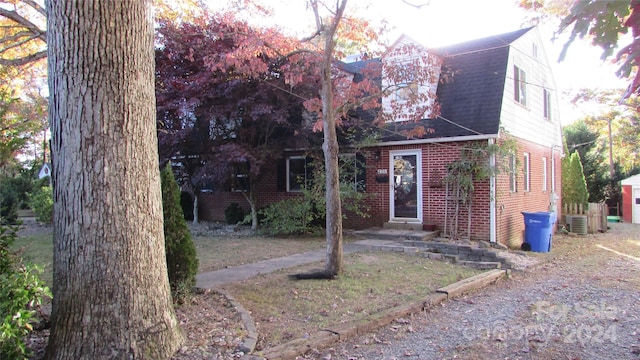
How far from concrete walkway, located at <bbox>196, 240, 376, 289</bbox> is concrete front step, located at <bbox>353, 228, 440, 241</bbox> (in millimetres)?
1510

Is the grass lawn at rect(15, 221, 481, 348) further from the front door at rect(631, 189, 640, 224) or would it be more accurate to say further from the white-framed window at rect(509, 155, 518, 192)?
the front door at rect(631, 189, 640, 224)

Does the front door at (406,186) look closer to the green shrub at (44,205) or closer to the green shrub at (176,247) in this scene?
the green shrub at (176,247)

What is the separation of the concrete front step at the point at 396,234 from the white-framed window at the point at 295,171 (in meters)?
3.37

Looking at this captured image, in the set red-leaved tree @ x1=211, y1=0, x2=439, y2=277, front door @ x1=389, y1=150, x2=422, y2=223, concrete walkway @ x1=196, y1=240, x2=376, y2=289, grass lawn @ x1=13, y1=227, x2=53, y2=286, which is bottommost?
concrete walkway @ x1=196, y1=240, x2=376, y2=289

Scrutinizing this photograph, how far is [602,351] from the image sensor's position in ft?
14.4

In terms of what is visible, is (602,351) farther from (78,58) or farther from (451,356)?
(78,58)

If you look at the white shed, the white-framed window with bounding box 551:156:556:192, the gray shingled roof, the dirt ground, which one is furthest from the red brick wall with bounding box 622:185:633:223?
the dirt ground

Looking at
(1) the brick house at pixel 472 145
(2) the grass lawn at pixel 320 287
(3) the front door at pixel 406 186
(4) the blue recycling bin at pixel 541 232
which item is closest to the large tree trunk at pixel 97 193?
(2) the grass lawn at pixel 320 287

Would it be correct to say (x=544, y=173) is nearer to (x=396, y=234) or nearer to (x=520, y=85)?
(x=520, y=85)

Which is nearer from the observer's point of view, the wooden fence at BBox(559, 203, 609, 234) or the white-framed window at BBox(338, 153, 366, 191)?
the white-framed window at BBox(338, 153, 366, 191)

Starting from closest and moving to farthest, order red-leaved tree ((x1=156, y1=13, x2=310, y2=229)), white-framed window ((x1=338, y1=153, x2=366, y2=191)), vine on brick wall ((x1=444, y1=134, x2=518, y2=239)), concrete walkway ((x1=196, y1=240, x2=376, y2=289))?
1. concrete walkway ((x1=196, y1=240, x2=376, y2=289))
2. vine on brick wall ((x1=444, y1=134, x2=518, y2=239))
3. red-leaved tree ((x1=156, y1=13, x2=310, y2=229))
4. white-framed window ((x1=338, y1=153, x2=366, y2=191))

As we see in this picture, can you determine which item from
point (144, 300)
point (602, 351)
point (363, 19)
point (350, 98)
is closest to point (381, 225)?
point (350, 98)

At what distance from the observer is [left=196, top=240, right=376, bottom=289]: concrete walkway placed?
22.3ft

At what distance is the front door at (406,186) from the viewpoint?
12422 millimetres
